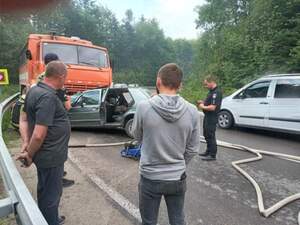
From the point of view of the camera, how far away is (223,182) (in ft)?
17.5

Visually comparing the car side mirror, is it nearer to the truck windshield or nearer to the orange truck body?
the orange truck body

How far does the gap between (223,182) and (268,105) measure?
4.66 m

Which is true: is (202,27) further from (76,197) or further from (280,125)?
(76,197)

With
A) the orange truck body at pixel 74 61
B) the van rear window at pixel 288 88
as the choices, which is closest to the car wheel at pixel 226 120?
the van rear window at pixel 288 88

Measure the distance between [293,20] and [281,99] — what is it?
384 inches

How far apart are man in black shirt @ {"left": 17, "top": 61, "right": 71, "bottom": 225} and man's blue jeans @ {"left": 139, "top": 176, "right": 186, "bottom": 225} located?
0.96 meters

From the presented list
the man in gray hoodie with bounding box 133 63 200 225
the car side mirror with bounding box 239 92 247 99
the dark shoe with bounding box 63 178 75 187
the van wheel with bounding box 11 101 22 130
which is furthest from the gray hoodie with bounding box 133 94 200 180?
the car side mirror with bounding box 239 92 247 99

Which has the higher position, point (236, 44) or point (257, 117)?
point (236, 44)

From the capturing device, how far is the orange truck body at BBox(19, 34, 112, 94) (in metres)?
11.5

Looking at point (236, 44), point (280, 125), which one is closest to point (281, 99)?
point (280, 125)

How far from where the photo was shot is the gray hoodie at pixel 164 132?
248 centimetres

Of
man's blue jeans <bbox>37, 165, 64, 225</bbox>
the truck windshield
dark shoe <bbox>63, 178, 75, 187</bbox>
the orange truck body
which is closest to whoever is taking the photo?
man's blue jeans <bbox>37, 165, 64, 225</bbox>

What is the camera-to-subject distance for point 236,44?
23.3 meters

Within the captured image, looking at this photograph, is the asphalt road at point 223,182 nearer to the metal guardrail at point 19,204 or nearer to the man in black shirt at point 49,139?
the man in black shirt at point 49,139
